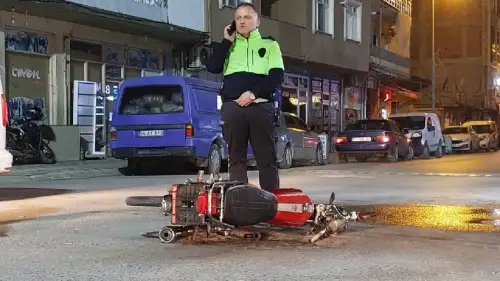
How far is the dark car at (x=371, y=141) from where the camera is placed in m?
22.8

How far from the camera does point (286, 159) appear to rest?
1883 cm

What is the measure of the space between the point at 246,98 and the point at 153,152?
9430 mm

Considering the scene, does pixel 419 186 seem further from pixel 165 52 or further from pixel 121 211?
pixel 165 52

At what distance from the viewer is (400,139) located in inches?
949

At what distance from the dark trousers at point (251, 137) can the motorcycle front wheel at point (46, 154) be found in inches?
457

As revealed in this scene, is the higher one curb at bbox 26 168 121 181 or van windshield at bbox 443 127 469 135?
van windshield at bbox 443 127 469 135

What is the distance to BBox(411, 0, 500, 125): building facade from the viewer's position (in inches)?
2319

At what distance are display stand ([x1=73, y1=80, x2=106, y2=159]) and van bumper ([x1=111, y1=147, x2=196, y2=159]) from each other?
4.40m

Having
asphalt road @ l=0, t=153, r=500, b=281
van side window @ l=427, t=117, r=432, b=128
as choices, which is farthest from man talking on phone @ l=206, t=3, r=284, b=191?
van side window @ l=427, t=117, r=432, b=128

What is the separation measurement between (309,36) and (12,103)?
15.0 meters

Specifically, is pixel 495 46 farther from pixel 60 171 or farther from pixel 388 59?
pixel 60 171

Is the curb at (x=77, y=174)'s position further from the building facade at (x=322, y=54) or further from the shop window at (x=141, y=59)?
the building facade at (x=322, y=54)

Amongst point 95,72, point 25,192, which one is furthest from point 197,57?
point 25,192

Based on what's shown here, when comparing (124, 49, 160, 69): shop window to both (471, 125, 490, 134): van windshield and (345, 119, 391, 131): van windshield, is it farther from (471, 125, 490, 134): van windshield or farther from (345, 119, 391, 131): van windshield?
(471, 125, 490, 134): van windshield
